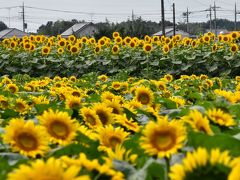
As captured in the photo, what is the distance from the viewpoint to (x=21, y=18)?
270 ft

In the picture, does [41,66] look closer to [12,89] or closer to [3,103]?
[12,89]

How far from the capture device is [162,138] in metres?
1.43

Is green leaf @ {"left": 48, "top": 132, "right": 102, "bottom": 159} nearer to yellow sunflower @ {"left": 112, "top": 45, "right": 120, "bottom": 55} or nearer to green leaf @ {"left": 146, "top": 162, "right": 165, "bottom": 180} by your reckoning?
green leaf @ {"left": 146, "top": 162, "right": 165, "bottom": 180}

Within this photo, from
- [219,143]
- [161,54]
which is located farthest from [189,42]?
[219,143]

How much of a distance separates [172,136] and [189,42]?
11351mm

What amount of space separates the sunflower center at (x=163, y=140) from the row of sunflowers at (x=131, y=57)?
9.53 metres

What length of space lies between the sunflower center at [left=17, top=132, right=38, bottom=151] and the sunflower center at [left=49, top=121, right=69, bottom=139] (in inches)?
5.5

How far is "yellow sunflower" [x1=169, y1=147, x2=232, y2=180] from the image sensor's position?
1.07m

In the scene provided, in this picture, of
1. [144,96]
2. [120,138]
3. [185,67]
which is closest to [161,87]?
[144,96]

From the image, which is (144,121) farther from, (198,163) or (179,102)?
(198,163)

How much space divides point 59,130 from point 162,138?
415mm

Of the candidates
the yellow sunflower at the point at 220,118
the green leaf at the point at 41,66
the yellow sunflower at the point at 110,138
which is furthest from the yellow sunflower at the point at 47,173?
the green leaf at the point at 41,66

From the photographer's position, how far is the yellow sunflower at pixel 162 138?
1396 millimetres

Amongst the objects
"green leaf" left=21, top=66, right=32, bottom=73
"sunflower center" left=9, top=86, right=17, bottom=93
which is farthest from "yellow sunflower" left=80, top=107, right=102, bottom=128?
"green leaf" left=21, top=66, right=32, bottom=73
